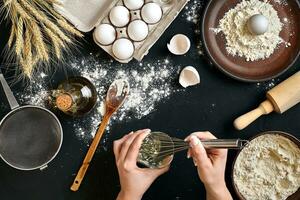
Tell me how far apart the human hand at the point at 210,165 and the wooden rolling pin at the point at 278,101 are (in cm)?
15

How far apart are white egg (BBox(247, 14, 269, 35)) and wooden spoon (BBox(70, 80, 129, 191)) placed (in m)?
0.39

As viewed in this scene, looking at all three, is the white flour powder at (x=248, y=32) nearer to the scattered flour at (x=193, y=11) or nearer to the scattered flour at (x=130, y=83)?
the scattered flour at (x=193, y=11)

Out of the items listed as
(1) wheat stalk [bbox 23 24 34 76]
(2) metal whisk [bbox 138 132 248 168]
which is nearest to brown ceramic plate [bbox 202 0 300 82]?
(2) metal whisk [bbox 138 132 248 168]

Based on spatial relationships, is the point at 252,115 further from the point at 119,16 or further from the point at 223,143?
the point at 119,16

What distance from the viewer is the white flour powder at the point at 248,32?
1.46 m

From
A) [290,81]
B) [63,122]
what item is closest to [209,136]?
[290,81]

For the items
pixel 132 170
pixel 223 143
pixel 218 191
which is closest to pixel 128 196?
pixel 132 170

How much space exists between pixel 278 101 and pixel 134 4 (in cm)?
48

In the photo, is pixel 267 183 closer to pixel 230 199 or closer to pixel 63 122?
pixel 230 199

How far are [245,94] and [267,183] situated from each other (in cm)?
26

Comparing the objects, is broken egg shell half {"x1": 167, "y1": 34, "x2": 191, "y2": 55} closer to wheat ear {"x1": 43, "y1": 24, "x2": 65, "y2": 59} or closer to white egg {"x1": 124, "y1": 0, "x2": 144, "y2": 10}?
white egg {"x1": 124, "y1": 0, "x2": 144, "y2": 10}

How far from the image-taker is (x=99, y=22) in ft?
4.75

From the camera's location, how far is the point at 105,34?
1.41 m

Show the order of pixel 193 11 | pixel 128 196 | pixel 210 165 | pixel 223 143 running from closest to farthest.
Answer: pixel 223 143 → pixel 210 165 → pixel 128 196 → pixel 193 11
